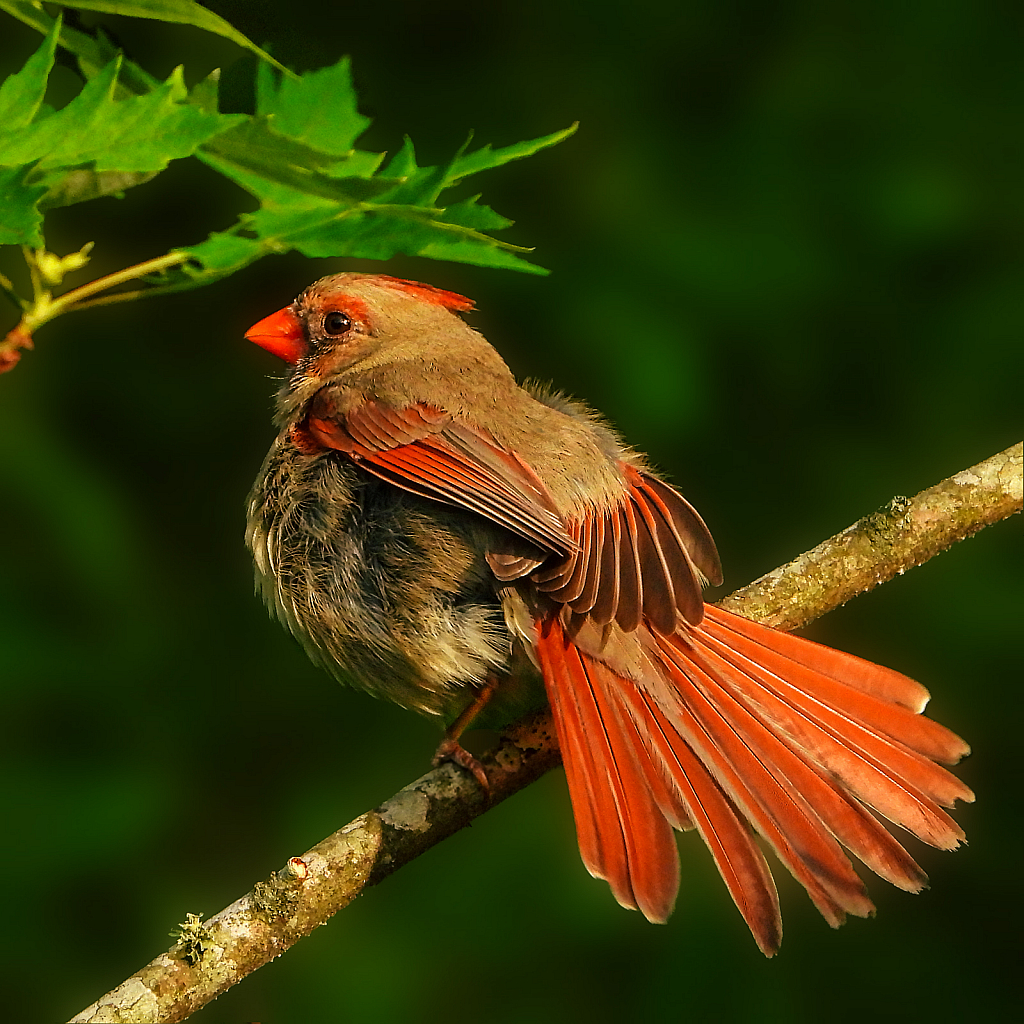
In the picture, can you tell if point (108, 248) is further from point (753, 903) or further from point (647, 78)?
point (753, 903)

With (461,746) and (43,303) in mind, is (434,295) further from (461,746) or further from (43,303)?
(43,303)

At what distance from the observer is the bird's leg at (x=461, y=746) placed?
2.67 metres

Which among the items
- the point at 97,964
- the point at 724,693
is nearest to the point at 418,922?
the point at 97,964

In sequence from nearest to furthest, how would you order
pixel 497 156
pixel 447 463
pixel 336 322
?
pixel 497 156, pixel 447 463, pixel 336 322

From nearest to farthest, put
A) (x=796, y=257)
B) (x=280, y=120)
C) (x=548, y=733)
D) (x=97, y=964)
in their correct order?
(x=280, y=120), (x=548, y=733), (x=97, y=964), (x=796, y=257)

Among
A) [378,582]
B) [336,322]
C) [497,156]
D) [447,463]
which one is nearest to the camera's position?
[497,156]

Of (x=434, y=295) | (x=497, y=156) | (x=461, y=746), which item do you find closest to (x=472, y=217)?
(x=497, y=156)

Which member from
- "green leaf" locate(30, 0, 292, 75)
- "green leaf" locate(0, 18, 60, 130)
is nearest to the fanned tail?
"green leaf" locate(30, 0, 292, 75)

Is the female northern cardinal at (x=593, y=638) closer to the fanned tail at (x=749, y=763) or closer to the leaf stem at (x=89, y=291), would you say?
the fanned tail at (x=749, y=763)

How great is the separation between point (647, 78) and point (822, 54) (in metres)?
0.53

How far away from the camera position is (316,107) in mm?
1750

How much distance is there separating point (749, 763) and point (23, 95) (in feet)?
6.35

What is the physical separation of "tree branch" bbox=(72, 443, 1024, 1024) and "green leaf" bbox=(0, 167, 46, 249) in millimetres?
1279

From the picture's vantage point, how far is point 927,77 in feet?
13.5
